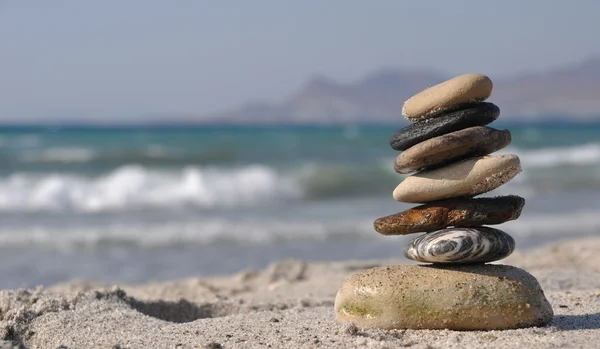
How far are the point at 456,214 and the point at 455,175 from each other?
10.8 inches

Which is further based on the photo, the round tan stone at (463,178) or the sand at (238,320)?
the round tan stone at (463,178)

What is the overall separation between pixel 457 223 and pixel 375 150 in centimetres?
3229

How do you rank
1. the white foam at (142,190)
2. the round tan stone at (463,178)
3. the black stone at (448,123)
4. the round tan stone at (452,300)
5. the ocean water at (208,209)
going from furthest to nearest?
the white foam at (142,190) < the ocean water at (208,209) < the black stone at (448,123) < the round tan stone at (463,178) < the round tan stone at (452,300)

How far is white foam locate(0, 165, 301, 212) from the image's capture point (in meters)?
19.9

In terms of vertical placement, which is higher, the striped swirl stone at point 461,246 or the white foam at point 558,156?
the white foam at point 558,156

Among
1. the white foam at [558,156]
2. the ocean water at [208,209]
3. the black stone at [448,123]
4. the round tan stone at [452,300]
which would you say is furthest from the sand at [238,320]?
the white foam at [558,156]

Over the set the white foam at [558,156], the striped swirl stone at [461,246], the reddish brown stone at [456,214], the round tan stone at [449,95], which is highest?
the white foam at [558,156]

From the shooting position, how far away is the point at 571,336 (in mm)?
5480

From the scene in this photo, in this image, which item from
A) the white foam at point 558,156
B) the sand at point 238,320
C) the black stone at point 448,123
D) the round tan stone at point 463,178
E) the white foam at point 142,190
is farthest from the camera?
the white foam at point 558,156

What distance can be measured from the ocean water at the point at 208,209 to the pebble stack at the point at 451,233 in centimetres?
590

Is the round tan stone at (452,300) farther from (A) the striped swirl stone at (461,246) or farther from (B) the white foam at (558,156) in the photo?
(B) the white foam at (558,156)

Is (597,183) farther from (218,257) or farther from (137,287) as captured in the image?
(137,287)

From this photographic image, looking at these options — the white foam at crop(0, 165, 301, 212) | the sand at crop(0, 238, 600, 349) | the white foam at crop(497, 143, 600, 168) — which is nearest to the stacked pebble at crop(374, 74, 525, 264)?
the sand at crop(0, 238, 600, 349)

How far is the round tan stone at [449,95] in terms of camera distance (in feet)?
19.3
